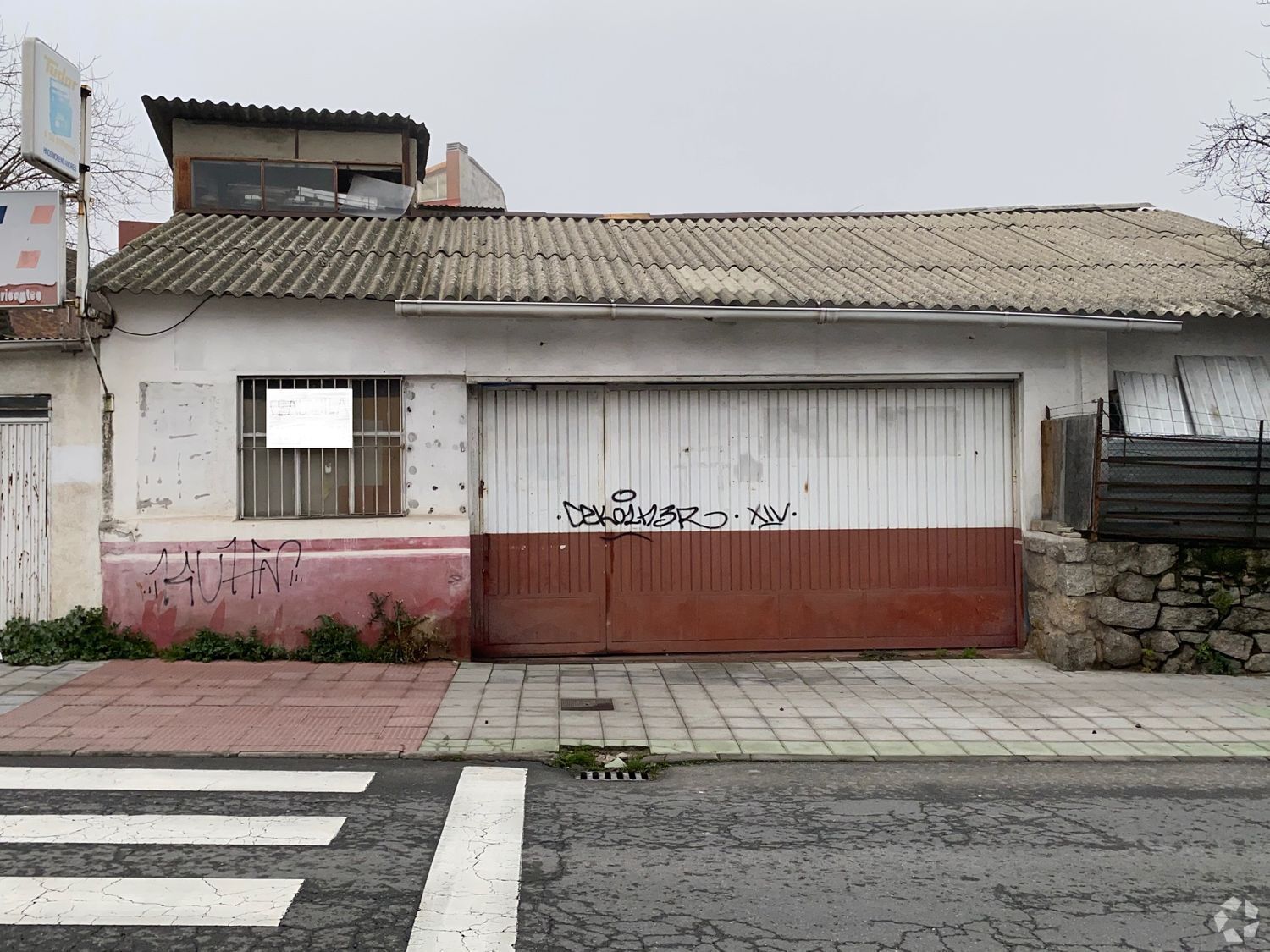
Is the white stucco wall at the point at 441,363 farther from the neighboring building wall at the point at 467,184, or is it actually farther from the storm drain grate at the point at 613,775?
the neighboring building wall at the point at 467,184

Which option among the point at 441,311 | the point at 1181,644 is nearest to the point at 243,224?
the point at 441,311

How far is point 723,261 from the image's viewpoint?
439 inches

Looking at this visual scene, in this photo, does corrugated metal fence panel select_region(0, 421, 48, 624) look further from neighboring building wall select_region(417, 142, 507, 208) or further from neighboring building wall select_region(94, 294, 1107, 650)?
neighboring building wall select_region(417, 142, 507, 208)

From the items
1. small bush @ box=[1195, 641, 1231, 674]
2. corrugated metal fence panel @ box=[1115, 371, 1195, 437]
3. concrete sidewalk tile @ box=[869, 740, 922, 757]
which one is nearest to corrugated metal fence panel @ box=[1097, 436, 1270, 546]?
corrugated metal fence panel @ box=[1115, 371, 1195, 437]

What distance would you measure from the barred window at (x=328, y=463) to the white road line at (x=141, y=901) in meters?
5.26

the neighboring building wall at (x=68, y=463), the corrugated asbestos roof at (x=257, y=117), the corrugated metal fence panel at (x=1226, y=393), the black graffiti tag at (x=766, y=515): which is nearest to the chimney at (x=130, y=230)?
the corrugated asbestos roof at (x=257, y=117)

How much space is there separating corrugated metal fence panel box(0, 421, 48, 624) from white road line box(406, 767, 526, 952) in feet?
17.8

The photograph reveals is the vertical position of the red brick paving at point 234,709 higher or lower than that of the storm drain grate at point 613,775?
higher

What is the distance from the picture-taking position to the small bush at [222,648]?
893 cm

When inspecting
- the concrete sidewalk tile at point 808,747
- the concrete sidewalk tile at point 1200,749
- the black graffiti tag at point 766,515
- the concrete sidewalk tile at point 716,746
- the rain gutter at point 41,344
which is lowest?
the concrete sidewalk tile at point 1200,749

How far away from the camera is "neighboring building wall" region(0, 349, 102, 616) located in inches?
356

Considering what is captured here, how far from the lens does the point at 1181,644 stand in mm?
9156

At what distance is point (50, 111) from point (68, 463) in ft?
9.89

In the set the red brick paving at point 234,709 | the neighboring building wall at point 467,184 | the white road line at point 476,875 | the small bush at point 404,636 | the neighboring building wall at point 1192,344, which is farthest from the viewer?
the neighboring building wall at point 467,184
